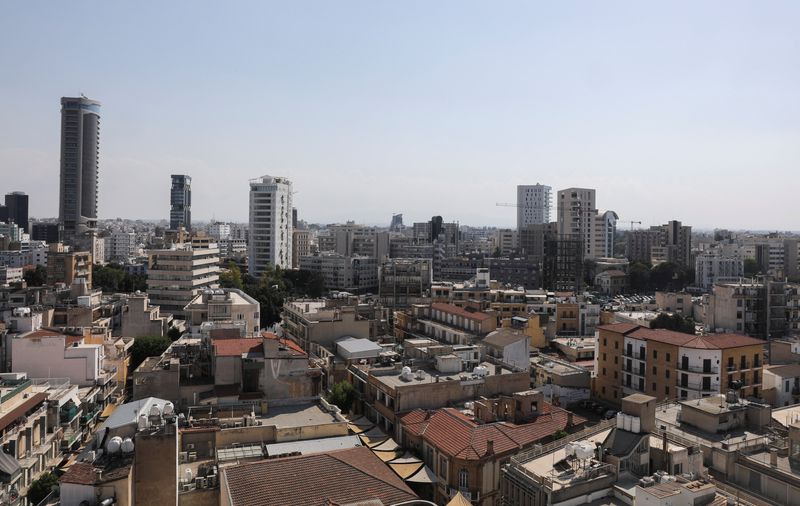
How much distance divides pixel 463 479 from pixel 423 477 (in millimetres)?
1958

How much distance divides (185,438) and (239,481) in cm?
508

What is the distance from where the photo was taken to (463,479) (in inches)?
981

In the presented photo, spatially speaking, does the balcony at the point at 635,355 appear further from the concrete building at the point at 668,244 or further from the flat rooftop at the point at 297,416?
the concrete building at the point at 668,244

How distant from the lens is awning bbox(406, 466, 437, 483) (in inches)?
1015

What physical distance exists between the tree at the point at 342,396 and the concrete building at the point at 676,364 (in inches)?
750

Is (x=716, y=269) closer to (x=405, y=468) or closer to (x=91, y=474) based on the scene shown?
(x=405, y=468)

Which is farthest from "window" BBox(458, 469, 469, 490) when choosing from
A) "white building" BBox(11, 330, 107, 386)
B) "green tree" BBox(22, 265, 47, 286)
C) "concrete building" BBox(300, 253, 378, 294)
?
"green tree" BBox(22, 265, 47, 286)

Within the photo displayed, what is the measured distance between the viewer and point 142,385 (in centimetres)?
A: 2980

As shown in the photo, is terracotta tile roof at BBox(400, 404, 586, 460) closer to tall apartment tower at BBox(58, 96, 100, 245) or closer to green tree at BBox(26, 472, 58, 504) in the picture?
green tree at BBox(26, 472, 58, 504)

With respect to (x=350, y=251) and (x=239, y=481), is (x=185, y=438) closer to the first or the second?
(x=239, y=481)

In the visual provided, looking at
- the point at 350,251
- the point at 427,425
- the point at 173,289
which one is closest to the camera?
the point at 427,425

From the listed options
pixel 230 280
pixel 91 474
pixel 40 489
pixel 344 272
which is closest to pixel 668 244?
pixel 344 272

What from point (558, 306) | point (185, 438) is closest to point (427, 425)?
point (185, 438)

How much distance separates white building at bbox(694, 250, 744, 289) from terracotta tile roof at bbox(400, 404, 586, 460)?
294 feet
